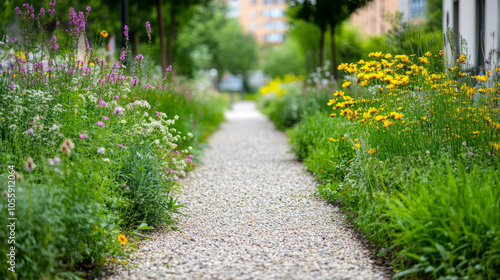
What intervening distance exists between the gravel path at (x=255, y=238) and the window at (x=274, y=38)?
266 ft

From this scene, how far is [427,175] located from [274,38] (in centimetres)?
8469

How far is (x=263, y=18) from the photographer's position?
86125mm

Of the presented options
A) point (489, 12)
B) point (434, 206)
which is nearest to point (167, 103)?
point (434, 206)

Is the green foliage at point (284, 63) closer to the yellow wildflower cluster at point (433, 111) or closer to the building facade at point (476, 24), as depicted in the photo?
the building facade at point (476, 24)

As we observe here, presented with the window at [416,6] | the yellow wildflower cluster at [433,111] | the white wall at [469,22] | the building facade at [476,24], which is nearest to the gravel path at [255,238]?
the yellow wildflower cluster at [433,111]

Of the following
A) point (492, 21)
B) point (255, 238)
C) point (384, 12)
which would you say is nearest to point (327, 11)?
point (492, 21)

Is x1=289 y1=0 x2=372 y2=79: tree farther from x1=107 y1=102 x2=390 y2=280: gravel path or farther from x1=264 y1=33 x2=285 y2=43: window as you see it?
x1=264 y1=33 x2=285 y2=43: window

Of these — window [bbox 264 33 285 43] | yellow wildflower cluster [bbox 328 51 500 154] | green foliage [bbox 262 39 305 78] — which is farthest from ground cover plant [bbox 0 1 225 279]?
window [bbox 264 33 285 43]

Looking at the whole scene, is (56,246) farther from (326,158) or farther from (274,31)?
(274,31)

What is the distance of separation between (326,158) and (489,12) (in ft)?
13.7

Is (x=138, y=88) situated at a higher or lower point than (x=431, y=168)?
higher

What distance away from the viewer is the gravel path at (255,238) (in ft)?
11.6

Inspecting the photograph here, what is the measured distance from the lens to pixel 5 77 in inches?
189

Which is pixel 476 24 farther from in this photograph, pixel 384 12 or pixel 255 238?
pixel 384 12
